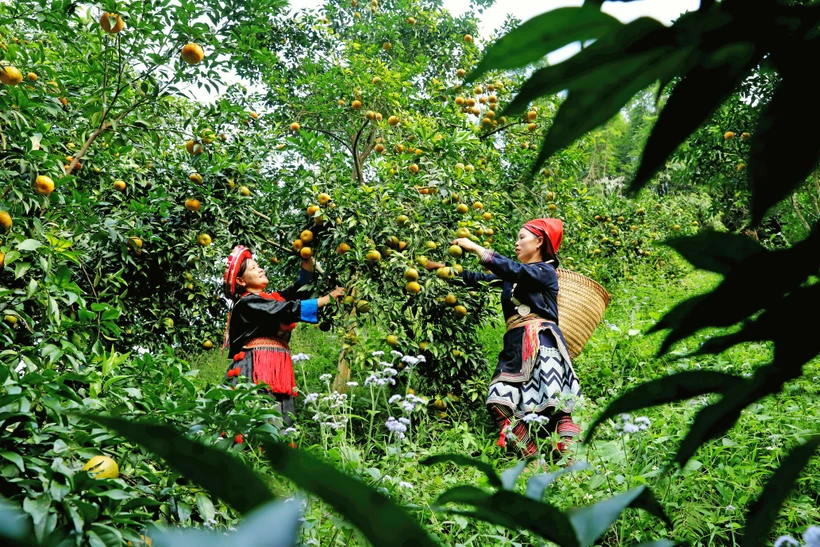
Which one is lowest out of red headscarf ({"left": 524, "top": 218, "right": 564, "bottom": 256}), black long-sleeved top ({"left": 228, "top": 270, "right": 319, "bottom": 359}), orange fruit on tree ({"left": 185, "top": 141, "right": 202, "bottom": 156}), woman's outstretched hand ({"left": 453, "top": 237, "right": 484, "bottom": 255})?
black long-sleeved top ({"left": 228, "top": 270, "right": 319, "bottom": 359})

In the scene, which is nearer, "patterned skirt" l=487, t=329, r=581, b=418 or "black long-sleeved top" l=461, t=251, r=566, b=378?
"patterned skirt" l=487, t=329, r=581, b=418

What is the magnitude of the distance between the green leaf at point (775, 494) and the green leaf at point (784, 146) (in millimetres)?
92

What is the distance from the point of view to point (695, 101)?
254 mm

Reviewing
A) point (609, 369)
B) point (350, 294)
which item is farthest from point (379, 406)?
point (609, 369)

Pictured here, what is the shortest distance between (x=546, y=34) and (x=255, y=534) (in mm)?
206

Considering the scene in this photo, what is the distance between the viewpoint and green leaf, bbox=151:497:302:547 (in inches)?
6.1

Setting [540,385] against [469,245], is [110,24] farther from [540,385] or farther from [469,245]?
[540,385]

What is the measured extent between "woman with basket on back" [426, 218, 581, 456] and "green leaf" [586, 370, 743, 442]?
8.66 ft

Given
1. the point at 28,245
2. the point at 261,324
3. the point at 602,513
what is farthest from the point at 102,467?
the point at 261,324

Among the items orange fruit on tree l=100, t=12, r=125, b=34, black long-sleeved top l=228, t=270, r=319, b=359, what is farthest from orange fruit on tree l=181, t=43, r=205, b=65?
black long-sleeved top l=228, t=270, r=319, b=359

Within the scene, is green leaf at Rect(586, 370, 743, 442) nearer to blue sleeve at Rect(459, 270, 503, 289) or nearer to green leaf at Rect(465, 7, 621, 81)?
green leaf at Rect(465, 7, 621, 81)

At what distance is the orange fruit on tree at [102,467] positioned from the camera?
115 centimetres

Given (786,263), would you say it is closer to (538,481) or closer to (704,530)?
(538,481)

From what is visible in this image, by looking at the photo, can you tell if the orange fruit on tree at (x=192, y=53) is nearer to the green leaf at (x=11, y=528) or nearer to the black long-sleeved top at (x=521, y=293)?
the black long-sleeved top at (x=521, y=293)
